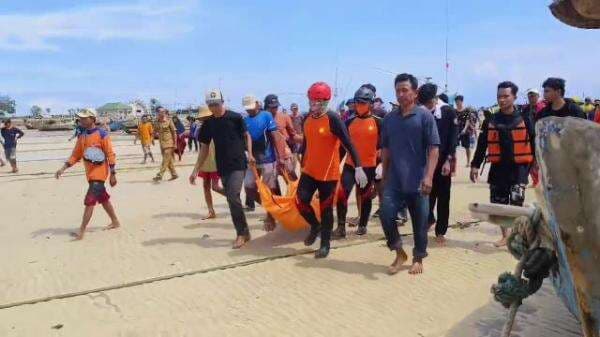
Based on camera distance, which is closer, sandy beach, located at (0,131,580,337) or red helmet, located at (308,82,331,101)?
sandy beach, located at (0,131,580,337)

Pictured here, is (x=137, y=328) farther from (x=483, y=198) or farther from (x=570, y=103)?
(x=483, y=198)

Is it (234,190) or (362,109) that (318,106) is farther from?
(234,190)

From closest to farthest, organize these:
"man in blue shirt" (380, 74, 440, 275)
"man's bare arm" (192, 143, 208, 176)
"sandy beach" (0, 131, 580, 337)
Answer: "sandy beach" (0, 131, 580, 337) < "man in blue shirt" (380, 74, 440, 275) < "man's bare arm" (192, 143, 208, 176)

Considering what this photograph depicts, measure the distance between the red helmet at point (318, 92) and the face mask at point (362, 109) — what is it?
1.02 metres

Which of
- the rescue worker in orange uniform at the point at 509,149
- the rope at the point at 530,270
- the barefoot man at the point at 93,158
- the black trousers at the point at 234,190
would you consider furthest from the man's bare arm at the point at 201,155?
the rope at the point at 530,270

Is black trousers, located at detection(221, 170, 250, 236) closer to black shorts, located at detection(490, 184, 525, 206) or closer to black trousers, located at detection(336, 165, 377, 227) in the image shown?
black trousers, located at detection(336, 165, 377, 227)

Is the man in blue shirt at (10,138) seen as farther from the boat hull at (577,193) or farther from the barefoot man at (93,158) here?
the boat hull at (577,193)

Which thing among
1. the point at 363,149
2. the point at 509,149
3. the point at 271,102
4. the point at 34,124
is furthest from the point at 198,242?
the point at 34,124

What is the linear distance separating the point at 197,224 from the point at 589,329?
6.35m

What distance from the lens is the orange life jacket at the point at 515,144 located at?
5902 millimetres

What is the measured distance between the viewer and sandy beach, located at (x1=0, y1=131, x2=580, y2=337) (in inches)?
171

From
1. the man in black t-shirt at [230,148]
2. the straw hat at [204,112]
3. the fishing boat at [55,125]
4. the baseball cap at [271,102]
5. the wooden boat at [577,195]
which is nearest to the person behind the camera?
the wooden boat at [577,195]

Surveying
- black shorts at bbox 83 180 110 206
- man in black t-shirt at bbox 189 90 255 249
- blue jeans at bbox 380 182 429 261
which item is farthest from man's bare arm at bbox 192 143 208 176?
blue jeans at bbox 380 182 429 261

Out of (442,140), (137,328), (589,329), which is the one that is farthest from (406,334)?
(442,140)
